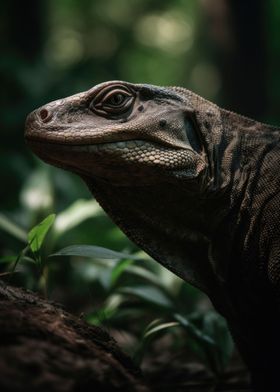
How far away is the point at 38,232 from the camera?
13.4 feet

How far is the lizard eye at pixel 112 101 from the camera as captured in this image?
4117 millimetres

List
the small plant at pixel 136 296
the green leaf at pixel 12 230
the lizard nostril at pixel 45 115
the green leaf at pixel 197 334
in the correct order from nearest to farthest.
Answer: the lizard nostril at pixel 45 115
the small plant at pixel 136 296
the green leaf at pixel 197 334
the green leaf at pixel 12 230

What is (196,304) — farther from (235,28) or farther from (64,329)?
(235,28)

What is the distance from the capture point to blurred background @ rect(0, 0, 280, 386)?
5.61 meters

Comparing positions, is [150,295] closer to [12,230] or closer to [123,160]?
[12,230]

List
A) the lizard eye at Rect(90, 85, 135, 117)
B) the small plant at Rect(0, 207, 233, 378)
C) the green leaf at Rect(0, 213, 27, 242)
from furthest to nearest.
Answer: the green leaf at Rect(0, 213, 27, 242)
the small plant at Rect(0, 207, 233, 378)
the lizard eye at Rect(90, 85, 135, 117)

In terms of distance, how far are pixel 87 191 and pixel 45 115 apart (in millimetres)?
6993

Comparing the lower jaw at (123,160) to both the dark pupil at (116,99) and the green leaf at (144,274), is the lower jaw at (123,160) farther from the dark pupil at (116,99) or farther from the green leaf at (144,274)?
the green leaf at (144,274)

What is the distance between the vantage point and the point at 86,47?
27.0 m

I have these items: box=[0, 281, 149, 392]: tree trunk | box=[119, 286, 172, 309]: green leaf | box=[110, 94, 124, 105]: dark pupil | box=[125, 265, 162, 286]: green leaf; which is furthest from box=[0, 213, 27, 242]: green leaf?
box=[0, 281, 149, 392]: tree trunk

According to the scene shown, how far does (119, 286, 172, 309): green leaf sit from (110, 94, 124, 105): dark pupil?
2208 mm

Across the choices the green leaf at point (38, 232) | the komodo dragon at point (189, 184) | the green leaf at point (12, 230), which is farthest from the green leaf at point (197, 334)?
the green leaf at point (12, 230)

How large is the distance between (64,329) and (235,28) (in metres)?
9.28

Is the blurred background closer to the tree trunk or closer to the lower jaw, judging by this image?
the lower jaw
